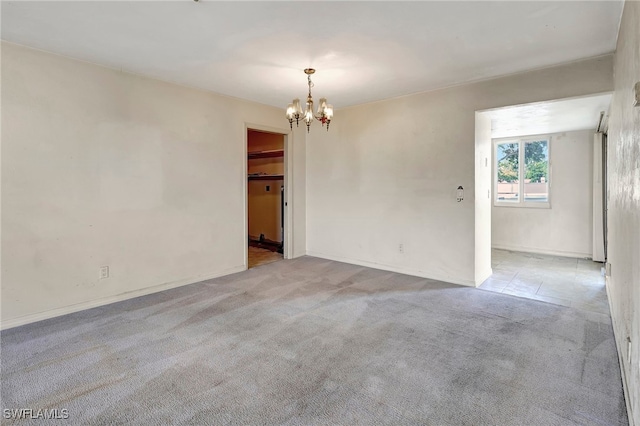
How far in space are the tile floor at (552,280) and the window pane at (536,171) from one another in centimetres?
115

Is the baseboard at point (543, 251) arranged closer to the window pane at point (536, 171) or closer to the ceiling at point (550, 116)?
the window pane at point (536, 171)

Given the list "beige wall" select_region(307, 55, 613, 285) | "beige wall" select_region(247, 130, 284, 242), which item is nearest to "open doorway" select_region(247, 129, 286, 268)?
"beige wall" select_region(247, 130, 284, 242)

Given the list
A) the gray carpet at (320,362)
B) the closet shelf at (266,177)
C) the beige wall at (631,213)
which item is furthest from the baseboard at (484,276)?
the closet shelf at (266,177)

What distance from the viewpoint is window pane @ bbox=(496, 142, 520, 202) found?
20.4 feet

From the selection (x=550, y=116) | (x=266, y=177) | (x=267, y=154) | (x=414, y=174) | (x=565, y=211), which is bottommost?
(x=565, y=211)

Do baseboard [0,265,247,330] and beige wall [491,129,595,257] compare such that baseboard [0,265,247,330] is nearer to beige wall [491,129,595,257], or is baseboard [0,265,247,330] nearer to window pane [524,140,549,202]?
beige wall [491,129,595,257]

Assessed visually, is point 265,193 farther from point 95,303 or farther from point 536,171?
point 536,171

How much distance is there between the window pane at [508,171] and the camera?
244 inches

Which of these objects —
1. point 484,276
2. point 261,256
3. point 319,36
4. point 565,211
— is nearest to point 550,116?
point 565,211

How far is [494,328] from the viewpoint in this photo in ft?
9.20

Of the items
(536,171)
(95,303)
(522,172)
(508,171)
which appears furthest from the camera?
(508,171)

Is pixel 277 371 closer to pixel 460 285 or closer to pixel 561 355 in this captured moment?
pixel 561 355

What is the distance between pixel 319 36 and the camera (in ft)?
8.63

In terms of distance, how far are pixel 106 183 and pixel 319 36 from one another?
2611mm
